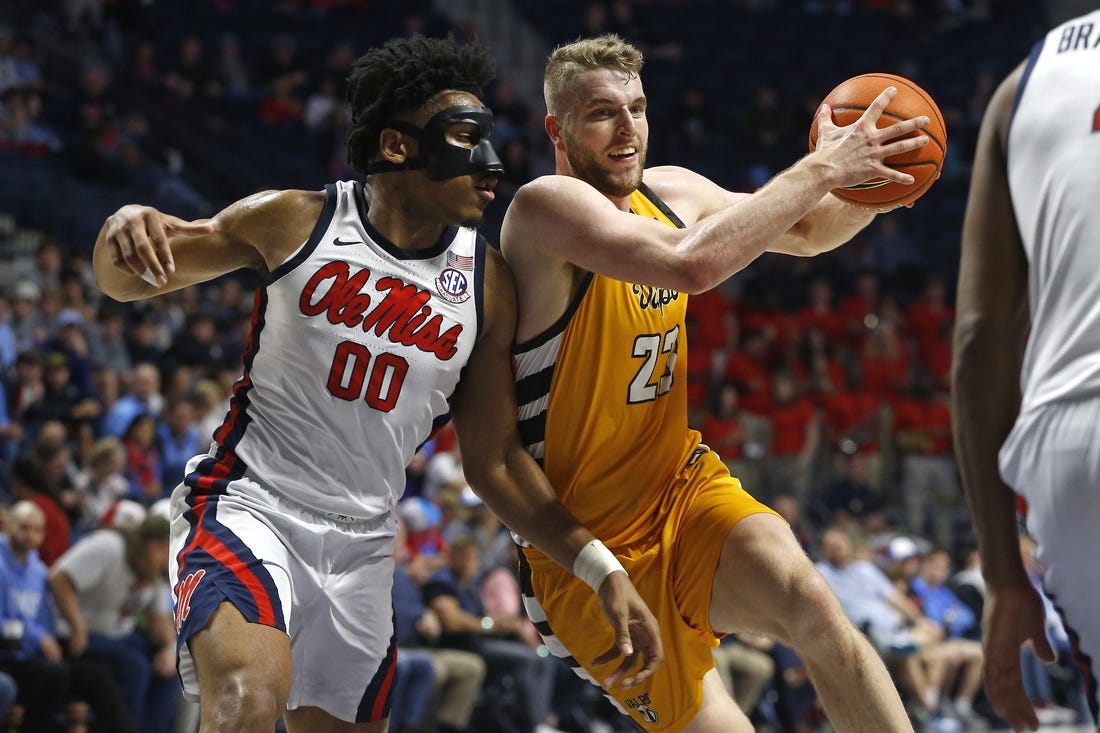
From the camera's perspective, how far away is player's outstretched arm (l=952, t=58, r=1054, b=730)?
2.56m

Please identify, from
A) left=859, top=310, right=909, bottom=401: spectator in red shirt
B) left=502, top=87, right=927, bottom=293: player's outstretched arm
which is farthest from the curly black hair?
left=859, top=310, right=909, bottom=401: spectator in red shirt

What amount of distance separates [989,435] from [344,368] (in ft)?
7.10

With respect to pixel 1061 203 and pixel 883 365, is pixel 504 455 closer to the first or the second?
pixel 1061 203

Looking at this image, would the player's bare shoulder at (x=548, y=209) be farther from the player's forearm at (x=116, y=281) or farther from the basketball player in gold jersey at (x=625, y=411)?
the player's forearm at (x=116, y=281)

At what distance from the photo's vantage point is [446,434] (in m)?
12.2

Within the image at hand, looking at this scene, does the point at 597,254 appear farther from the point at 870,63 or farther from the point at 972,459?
the point at 870,63

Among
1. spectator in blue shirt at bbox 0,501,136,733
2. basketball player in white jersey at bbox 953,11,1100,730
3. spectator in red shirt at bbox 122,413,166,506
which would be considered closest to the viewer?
basketball player in white jersey at bbox 953,11,1100,730

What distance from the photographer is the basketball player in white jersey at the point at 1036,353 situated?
7.88 ft

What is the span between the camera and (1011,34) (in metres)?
20.5

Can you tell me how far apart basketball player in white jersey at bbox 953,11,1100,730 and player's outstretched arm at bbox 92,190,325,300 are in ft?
7.34

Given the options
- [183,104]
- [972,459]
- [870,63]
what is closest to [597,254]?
[972,459]

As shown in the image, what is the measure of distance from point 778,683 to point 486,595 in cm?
264

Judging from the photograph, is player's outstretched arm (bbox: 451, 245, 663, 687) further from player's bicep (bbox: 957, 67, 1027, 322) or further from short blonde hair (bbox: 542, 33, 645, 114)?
player's bicep (bbox: 957, 67, 1027, 322)

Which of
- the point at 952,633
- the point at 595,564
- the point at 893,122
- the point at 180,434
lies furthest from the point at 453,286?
the point at 952,633
